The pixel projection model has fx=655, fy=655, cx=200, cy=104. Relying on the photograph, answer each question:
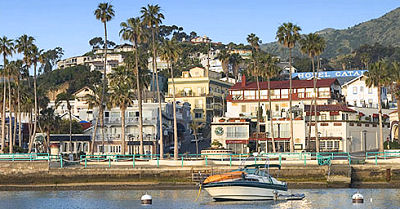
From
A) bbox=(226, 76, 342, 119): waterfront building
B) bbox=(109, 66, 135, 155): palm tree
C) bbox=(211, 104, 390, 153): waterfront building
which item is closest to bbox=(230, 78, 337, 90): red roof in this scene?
bbox=(226, 76, 342, 119): waterfront building

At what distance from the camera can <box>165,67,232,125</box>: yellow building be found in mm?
140250

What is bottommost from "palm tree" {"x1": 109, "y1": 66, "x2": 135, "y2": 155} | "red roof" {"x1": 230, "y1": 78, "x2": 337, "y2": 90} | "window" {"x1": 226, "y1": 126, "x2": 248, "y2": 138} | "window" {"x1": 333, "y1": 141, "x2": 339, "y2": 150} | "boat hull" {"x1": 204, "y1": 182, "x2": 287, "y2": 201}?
"boat hull" {"x1": 204, "y1": 182, "x2": 287, "y2": 201}

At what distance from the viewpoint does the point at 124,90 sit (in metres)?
88.8

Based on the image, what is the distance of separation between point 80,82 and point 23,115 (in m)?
57.4

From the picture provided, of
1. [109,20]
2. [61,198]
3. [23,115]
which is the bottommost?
[61,198]

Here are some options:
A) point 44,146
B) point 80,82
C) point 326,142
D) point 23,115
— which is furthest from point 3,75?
point 80,82

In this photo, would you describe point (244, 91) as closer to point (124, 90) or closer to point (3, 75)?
point (124, 90)

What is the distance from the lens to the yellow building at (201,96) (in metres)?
140

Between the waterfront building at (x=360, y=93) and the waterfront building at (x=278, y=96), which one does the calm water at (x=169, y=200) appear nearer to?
the waterfront building at (x=278, y=96)

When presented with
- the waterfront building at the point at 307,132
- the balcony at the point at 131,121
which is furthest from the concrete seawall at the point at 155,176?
the balcony at the point at 131,121

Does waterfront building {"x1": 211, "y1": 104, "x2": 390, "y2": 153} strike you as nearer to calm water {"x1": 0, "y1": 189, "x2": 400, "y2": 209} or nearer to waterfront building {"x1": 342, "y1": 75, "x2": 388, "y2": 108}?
waterfront building {"x1": 342, "y1": 75, "x2": 388, "y2": 108}

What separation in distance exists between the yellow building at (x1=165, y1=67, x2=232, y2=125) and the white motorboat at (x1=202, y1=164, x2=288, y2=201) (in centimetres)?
8404

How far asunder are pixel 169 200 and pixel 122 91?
3490 centimetres

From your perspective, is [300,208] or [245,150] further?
[245,150]
